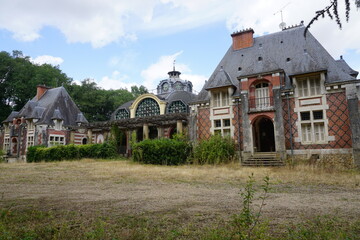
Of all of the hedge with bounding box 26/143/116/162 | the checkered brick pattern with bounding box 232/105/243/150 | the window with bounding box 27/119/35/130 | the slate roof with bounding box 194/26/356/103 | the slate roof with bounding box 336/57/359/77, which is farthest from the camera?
the window with bounding box 27/119/35/130

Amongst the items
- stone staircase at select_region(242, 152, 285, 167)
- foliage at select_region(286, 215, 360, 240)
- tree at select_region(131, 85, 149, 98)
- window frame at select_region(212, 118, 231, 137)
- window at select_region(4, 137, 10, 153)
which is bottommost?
foliage at select_region(286, 215, 360, 240)

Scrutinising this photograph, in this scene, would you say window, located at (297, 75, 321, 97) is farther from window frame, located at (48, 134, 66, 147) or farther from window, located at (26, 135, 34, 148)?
window, located at (26, 135, 34, 148)

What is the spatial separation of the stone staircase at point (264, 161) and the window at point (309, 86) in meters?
4.31

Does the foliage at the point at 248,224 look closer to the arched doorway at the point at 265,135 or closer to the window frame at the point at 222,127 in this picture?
the window frame at the point at 222,127

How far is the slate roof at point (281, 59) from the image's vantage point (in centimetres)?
1531

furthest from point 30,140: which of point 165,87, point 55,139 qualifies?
point 165,87

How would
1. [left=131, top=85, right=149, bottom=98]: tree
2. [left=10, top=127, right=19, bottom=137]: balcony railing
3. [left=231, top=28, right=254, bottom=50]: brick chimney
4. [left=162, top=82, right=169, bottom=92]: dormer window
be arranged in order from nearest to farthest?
1. [left=231, top=28, right=254, bottom=50]: brick chimney
2. [left=10, top=127, right=19, bottom=137]: balcony railing
3. [left=162, top=82, right=169, bottom=92]: dormer window
4. [left=131, top=85, right=149, bottom=98]: tree

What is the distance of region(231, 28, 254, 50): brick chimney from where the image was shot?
798 inches

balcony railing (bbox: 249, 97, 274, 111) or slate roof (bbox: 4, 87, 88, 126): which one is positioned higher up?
slate roof (bbox: 4, 87, 88, 126)

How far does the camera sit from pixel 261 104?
649 inches

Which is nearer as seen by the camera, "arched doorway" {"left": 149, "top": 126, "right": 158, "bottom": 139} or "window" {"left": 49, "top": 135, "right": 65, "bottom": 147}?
"window" {"left": 49, "top": 135, "right": 65, "bottom": 147}

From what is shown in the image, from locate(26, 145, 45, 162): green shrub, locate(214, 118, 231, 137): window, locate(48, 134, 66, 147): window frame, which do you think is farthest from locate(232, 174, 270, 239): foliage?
locate(48, 134, 66, 147): window frame

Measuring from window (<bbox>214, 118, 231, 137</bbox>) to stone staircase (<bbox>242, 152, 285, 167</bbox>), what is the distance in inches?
122

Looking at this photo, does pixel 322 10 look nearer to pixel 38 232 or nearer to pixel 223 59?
pixel 38 232
